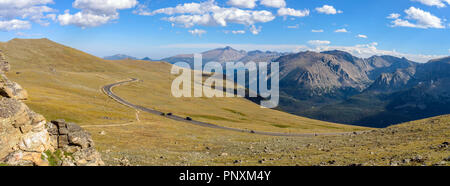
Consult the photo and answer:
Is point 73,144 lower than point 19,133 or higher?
lower

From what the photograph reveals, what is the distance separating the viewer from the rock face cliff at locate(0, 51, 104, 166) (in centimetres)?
2522

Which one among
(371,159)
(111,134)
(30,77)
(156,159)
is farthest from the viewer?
(30,77)

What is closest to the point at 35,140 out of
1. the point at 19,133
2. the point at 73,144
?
the point at 19,133

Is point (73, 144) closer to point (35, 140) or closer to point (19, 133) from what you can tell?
point (35, 140)

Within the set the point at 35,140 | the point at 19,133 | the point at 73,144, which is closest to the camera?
the point at 19,133

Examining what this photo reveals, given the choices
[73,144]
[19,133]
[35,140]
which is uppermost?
[19,133]

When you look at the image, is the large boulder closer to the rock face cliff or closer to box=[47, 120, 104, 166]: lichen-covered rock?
the rock face cliff

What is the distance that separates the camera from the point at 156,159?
42.8 metres

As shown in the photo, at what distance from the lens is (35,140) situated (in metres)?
27.0
